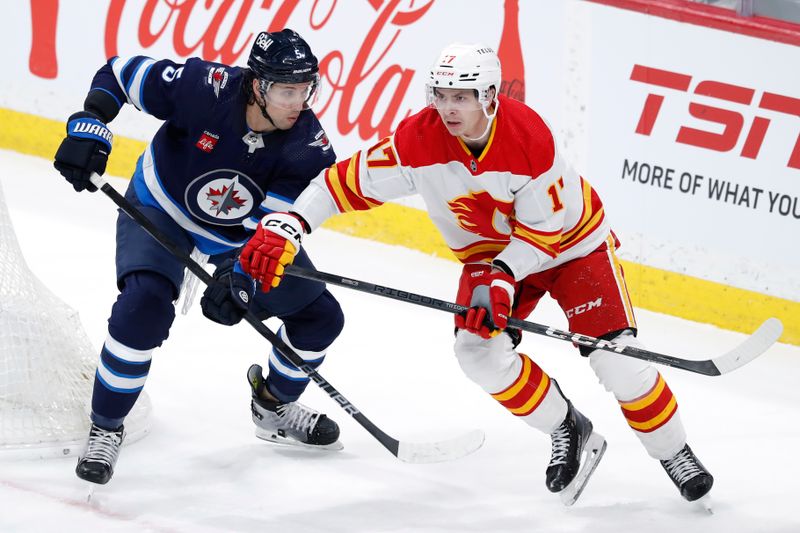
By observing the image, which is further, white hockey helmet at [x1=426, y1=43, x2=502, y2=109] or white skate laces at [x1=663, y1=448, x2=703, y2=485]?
white skate laces at [x1=663, y1=448, x2=703, y2=485]

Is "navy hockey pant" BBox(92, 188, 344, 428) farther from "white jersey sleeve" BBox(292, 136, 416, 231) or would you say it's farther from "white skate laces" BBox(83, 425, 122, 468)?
"white jersey sleeve" BBox(292, 136, 416, 231)

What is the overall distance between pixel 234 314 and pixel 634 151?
2166 millimetres

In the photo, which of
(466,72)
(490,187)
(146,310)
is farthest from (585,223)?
(146,310)

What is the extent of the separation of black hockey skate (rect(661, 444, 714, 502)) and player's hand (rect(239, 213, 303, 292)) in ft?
3.68

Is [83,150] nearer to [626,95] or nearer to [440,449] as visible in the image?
[440,449]

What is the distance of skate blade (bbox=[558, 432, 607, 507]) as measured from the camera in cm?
312

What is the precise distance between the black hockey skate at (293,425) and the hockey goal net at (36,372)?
36 cm

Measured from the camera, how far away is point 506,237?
3.09m

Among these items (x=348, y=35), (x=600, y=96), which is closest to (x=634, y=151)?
(x=600, y=96)

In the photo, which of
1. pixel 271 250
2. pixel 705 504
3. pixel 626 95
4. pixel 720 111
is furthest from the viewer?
pixel 626 95

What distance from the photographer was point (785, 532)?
3.03 metres

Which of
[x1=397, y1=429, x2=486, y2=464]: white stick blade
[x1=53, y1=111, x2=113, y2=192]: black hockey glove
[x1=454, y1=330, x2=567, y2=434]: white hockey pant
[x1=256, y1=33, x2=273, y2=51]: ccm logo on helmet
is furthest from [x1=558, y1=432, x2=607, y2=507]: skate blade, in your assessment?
[x1=53, y1=111, x2=113, y2=192]: black hockey glove

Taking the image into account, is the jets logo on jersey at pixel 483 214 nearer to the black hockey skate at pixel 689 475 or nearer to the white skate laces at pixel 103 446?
the black hockey skate at pixel 689 475

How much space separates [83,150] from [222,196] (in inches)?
14.5
